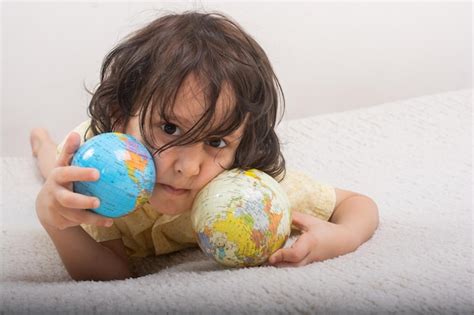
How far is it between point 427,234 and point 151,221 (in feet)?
1.78

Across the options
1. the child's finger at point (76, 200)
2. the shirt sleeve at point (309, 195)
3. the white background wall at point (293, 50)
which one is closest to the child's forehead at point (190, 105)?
the child's finger at point (76, 200)

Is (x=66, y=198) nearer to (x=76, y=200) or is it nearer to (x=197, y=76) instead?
(x=76, y=200)

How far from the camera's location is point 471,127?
84.6 inches

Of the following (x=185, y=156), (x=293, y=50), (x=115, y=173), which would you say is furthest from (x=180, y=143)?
(x=293, y=50)

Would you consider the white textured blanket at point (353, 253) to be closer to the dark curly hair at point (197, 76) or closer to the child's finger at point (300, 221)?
the child's finger at point (300, 221)

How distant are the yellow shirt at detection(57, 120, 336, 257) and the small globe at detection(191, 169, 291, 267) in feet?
0.71

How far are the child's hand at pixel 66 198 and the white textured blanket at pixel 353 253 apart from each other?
4.1 inches

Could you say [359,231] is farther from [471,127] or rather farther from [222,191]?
[471,127]

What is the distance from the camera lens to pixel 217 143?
Answer: 4.56 feet

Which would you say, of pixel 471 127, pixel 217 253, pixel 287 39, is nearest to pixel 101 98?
pixel 217 253

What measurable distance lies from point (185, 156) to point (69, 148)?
0.63ft

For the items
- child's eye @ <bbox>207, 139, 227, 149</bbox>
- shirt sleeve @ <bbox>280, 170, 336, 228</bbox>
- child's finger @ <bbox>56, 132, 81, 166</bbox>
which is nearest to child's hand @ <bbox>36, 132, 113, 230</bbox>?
child's finger @ <bbox>56, 132, 81, 166</bbox>

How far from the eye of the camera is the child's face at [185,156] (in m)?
1.33

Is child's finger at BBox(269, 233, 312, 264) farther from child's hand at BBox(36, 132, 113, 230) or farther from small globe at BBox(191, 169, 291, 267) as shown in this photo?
child's hand at BBox(36, 132, 113, 230)
